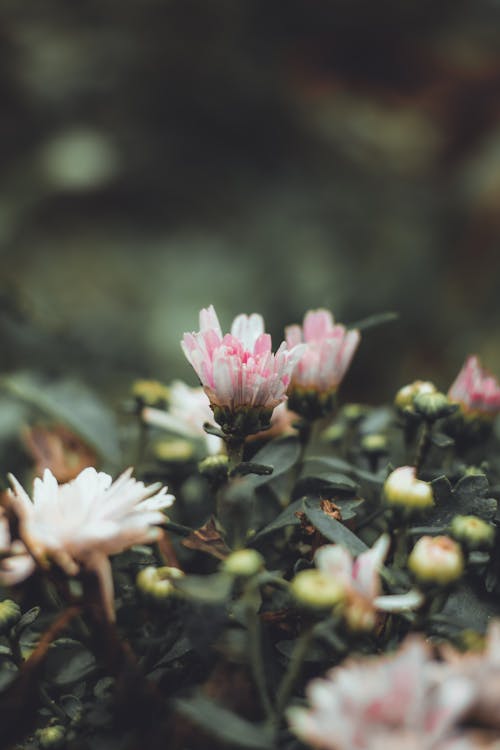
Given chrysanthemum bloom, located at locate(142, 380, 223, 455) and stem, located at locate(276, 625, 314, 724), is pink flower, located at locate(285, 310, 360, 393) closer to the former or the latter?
chrysanthemum bloom, located at locate(142, 380, 223, 455)

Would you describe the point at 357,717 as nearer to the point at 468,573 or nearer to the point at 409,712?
the point at 409,712

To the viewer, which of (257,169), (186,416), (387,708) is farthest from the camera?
(257,169)

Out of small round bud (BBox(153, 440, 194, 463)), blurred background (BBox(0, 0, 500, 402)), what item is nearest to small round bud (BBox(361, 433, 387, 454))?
small round bud (BBox(153, 440, 194, 463))

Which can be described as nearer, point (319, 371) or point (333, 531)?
point (333, 531)

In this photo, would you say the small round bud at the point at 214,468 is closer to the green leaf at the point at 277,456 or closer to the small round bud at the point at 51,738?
the green leaf at the point at 277,456

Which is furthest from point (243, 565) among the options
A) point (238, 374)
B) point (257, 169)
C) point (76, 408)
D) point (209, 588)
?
point (257, 169)

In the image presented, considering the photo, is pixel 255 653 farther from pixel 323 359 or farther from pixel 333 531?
pixel 323 359

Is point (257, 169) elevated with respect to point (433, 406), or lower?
lower
